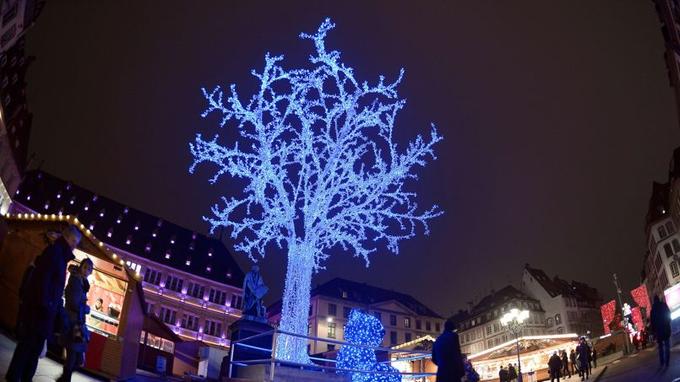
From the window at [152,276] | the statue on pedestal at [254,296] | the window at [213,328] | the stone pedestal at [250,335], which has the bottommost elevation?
the stone pedestal at [250,335]

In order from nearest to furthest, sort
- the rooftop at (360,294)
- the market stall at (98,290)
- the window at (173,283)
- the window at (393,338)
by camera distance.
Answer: the market stall at (98,290)
the window at (173,283)
the rooftop at (360,294)
the window at (393,338)

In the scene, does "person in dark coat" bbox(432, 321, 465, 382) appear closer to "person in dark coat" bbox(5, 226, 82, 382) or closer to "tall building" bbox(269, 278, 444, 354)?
"person in dark coat" bbox(5, 226, 82, 382)

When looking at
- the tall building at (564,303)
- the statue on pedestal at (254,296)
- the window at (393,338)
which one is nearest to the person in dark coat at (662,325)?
the statue on pedestal at (254,296)

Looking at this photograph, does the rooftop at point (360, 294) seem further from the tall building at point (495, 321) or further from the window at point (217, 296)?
the window at point (217, 296)

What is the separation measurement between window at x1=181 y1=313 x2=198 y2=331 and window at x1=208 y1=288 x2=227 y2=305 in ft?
10.8

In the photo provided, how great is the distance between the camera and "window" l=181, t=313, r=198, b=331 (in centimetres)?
5119

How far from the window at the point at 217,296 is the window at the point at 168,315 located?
5.08 meters

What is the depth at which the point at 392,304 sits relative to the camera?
68812 mm

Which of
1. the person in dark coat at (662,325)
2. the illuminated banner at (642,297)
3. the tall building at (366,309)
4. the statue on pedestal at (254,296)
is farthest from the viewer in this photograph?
the tall building at (366,309)

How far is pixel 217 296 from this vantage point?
56.0 meters

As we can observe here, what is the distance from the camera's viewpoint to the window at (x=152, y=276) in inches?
2002

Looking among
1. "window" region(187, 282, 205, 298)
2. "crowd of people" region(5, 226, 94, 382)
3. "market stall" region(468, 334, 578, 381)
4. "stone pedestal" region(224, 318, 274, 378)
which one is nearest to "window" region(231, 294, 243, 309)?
"window" region(187, 282, 205, 298)

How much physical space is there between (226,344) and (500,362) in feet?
107

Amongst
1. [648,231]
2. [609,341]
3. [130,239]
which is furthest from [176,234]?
[648,231]
